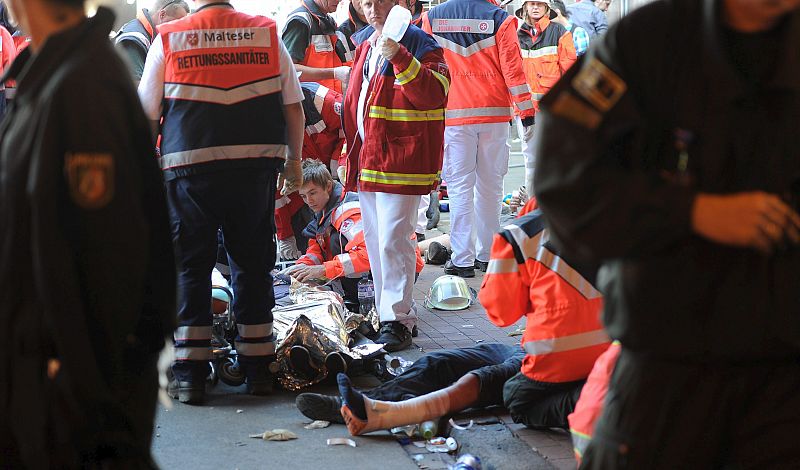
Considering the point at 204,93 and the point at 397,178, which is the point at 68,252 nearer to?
the point at 204,93

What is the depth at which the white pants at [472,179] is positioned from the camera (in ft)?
29.3

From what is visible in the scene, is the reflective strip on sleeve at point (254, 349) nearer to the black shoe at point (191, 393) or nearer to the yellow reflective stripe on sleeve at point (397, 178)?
the black shoe at point (191, 393)

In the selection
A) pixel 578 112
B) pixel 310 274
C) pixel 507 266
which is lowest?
pixel 310 274

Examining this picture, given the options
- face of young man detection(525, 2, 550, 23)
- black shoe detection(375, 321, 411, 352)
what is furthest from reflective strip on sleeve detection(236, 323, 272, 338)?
face of young man detection(525, 2, 550, 23)

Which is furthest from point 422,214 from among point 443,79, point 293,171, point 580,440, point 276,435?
point 580,440

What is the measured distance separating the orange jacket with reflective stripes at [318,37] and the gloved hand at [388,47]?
2500mm

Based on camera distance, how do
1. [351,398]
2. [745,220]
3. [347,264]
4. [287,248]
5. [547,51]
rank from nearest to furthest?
1. [745,220]
2. [351,398]
3. [347,264]
4. [287,248]
5. [547,51]

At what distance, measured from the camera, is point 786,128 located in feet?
7.25

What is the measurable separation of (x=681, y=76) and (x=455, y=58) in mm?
6746

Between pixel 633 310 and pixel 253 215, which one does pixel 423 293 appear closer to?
pixel 253 215

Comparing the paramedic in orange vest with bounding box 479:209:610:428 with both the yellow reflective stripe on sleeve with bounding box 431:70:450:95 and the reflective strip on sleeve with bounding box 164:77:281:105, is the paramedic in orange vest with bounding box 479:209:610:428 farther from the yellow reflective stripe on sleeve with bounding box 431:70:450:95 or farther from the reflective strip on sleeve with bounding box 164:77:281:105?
the yellow reflective stripe on sleeve with bounding box 431:70:450:95

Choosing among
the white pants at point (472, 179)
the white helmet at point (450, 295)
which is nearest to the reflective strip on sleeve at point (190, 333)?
the white helmet at point (450, 295)

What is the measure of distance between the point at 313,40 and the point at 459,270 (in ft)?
7.67

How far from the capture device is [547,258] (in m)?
4.35
